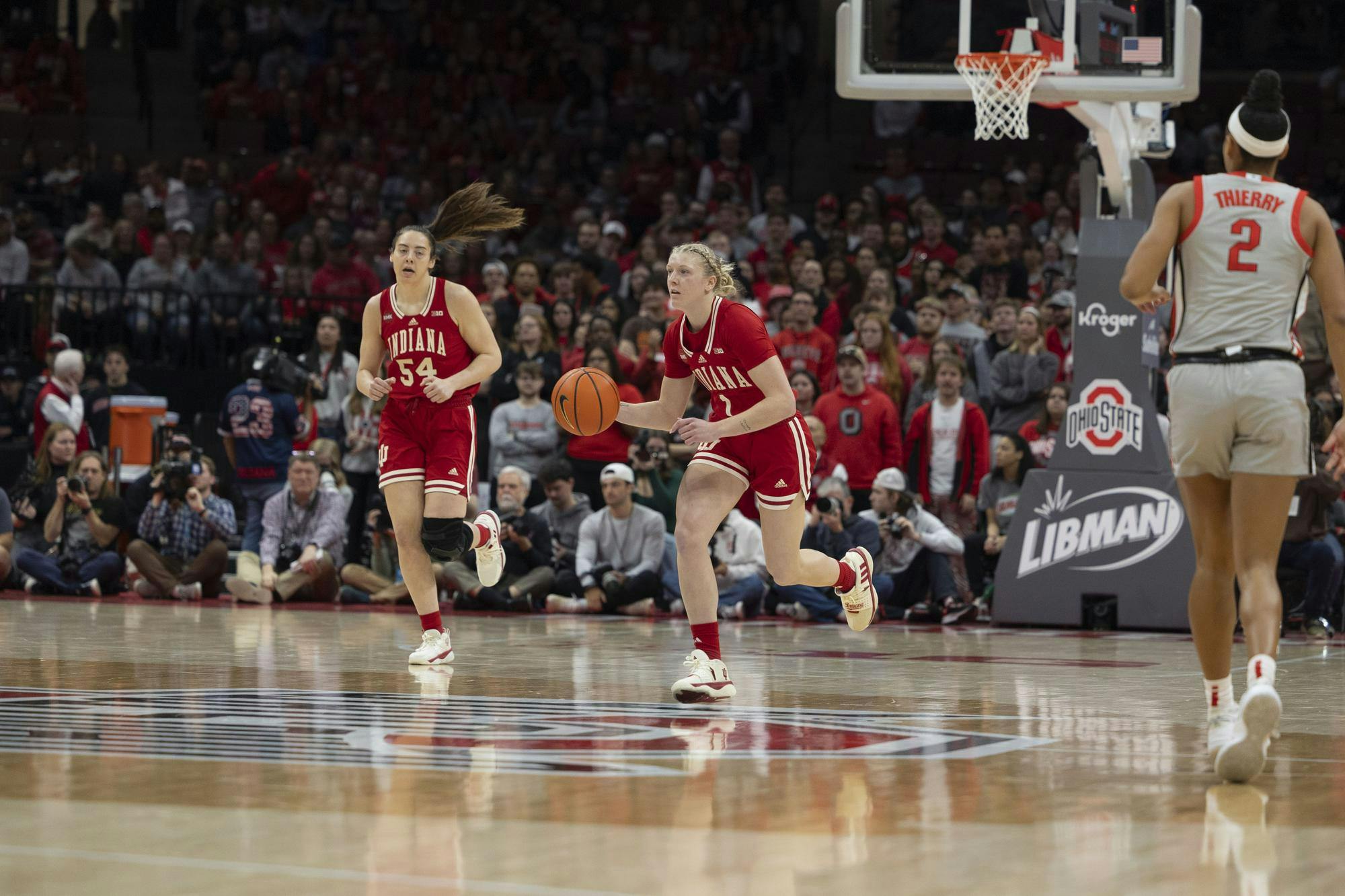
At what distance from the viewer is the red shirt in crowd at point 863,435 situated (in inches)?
509

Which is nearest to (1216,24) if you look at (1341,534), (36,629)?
(1341,534)

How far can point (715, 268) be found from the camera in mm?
7551

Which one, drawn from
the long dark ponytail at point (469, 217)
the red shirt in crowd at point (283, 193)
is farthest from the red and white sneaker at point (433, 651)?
the red shirt in crowd at point (283, 193)

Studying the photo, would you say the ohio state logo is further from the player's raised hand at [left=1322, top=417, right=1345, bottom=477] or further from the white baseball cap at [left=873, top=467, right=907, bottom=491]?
the player's raised hand at [left=1322, top=417, right=1345, bottom=477]

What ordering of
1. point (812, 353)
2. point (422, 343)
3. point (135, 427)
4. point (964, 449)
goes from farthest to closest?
point (135, 427) → point (812, 353) → point (964, 449) → point (422, 343)

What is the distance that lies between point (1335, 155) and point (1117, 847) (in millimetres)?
18092

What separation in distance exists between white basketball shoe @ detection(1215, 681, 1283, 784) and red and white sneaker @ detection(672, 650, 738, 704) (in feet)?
7.96

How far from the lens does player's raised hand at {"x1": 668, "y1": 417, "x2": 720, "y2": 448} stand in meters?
7.09

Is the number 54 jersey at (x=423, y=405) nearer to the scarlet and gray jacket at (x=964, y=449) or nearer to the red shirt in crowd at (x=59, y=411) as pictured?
the scarlet and gray jacket at (x=964, y=449)

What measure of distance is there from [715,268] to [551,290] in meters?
8.42

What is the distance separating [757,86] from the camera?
2173 cm

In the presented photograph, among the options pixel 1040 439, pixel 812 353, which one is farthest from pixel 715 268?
pixel 812 353

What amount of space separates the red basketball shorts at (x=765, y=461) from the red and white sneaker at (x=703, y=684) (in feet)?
2.45

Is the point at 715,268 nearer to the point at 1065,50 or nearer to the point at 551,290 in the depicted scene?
the point at 1065,50
